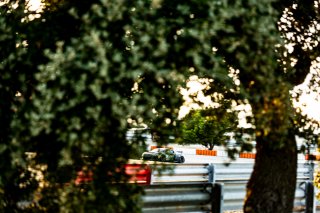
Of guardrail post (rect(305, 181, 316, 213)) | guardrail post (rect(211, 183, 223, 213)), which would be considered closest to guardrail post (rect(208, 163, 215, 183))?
guardrail post (rect(305, 181, 316, 213))

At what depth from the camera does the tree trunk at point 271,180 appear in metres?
6.66

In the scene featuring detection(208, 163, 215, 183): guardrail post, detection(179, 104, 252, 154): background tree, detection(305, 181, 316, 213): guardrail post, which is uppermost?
detection(179, 104, 252, 154): background tree

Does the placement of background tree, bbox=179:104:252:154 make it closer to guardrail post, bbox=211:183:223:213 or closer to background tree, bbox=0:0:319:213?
background tree, bbox=0:0:319:213

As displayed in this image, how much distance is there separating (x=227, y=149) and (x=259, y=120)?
2.23 ft

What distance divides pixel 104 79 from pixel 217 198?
3.82 metres

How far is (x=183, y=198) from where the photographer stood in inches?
280

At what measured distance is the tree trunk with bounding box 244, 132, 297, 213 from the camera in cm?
666

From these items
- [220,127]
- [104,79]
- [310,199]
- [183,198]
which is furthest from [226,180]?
[104,79]

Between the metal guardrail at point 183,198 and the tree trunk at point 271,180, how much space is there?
30.5 inches

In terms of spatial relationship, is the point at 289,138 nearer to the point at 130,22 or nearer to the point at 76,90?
the point at 130,22

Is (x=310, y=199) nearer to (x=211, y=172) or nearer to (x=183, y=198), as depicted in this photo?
(x=211, y=172)

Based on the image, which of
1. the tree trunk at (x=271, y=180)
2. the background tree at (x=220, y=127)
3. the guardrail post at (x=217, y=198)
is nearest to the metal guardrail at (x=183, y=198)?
the guardrail post at (x=217, y=198)

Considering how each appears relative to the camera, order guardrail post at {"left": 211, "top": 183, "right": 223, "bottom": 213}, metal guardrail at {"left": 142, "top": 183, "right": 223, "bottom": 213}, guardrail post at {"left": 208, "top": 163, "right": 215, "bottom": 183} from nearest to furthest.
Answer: metal guardrail at {"left": 142, "top": 183, "right": 223, "bottom": 213} → guardrail post at {"left": 211, "top": 183, "right": 223, "bottom": 213} → guardrail post at {"left": 208, "top": 163, "right": 215, "bottom": 183}

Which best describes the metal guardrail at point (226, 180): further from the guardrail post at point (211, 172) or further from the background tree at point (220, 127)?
the background tree at point (220, 127)
